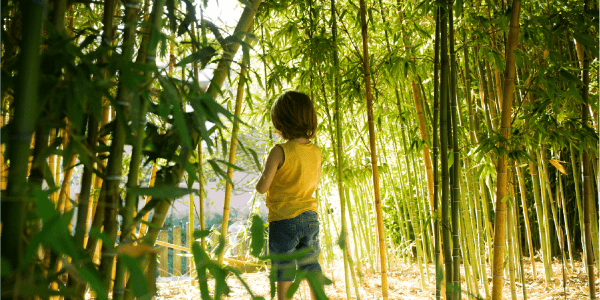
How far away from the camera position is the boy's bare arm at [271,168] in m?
1.74

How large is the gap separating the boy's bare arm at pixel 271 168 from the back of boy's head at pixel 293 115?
122 millimetres

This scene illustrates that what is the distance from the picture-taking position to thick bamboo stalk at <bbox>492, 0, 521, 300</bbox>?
1.61 metres

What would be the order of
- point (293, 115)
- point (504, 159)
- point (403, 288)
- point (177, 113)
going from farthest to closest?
point (403, 288), point (293, 115), point (504, 159), point (177, 113)

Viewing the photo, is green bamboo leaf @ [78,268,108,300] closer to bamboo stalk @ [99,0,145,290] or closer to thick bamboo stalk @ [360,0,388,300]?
bamboo stalk @ [99,0,145,290]

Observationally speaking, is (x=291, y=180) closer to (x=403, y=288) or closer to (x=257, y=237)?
(x=257, y=237)

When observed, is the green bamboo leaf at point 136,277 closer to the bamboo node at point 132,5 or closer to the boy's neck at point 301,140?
the bamboo node at point 132,5

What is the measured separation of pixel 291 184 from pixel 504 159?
2.88 feet

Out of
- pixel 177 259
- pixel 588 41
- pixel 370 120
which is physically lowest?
pixel 177 259

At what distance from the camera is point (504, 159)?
5.54 ft

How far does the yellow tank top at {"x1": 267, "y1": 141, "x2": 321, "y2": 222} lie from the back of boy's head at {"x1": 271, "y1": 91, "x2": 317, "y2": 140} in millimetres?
63

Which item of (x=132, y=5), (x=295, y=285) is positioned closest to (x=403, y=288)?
(x=295, y=285)

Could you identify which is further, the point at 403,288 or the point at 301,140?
the point at 403,288

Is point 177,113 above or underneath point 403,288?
above

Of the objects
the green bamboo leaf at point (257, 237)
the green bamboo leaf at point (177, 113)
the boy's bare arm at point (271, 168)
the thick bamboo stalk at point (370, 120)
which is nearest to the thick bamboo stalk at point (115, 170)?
the green bamboo leaf at point (177, 113)
